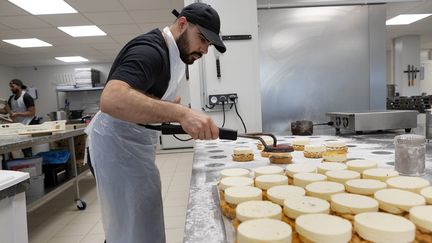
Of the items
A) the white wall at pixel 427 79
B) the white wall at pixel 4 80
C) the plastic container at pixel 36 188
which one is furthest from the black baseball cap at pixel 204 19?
the white wall at pixel 4 80

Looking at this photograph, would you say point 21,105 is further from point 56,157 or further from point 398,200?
point 398,200

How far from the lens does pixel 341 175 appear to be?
90 centimetres

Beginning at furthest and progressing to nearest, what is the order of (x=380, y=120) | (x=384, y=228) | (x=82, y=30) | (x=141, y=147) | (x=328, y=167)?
(x=82, y=30), (x=380, y=120), (x=141, y=147), (x=328, y=167), (x=384, y=228)

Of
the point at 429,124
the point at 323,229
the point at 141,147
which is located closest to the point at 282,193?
the point at 323,229

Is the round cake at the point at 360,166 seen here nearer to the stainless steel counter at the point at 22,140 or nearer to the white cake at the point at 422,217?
the white cake at the point at 422,217

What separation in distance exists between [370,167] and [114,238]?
107cm

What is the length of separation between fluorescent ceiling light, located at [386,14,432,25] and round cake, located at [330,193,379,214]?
5604 millimetres

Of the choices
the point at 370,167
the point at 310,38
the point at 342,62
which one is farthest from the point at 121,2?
the point at 370,167

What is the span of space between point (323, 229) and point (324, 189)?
24cm

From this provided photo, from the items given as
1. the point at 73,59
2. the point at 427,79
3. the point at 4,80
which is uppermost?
the point at 73,59

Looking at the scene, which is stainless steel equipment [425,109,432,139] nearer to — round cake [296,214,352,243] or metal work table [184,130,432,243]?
metal work table [184,130,432,243]

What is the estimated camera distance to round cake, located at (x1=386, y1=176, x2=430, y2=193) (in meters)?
0.77

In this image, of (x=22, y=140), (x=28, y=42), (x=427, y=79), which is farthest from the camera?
(x=427, y=79)

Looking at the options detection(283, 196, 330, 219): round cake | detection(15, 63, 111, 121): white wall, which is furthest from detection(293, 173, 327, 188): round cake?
detection(15, 63, 111, 121): white wall
